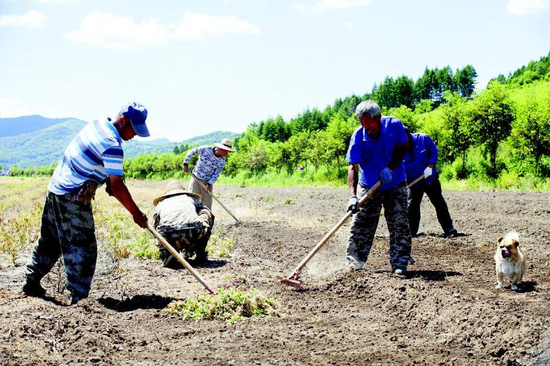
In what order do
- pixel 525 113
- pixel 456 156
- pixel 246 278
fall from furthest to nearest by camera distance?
pixel 456 156
pixel 525 113
pixel 246 278

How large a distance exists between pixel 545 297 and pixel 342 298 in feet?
6.13

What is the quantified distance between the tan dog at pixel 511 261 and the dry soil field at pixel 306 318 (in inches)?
6.1

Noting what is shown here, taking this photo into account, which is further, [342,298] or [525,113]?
[525,113]

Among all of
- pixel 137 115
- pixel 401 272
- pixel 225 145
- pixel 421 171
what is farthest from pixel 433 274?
pixel 225 145

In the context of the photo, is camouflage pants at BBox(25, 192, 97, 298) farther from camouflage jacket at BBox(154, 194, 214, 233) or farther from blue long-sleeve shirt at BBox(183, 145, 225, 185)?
blue long-sleeve shirt at BBox(183, 145, 225, 185)

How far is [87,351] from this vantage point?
359cm

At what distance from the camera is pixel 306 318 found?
4.59 m

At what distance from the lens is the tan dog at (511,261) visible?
4770mm

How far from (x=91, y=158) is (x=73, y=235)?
2.41ft

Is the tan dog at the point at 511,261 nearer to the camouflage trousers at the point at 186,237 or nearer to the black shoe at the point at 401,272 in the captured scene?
the black shoe at the point at 401,272

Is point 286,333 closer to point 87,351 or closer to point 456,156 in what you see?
point 87,351

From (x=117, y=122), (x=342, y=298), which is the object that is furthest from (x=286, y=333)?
Answer: (x=117, y=122)

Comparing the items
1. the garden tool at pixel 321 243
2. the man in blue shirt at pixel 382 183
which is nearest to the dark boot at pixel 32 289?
the garden tool at pixel 321 243

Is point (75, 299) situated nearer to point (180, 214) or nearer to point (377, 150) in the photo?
point (180, 214)
